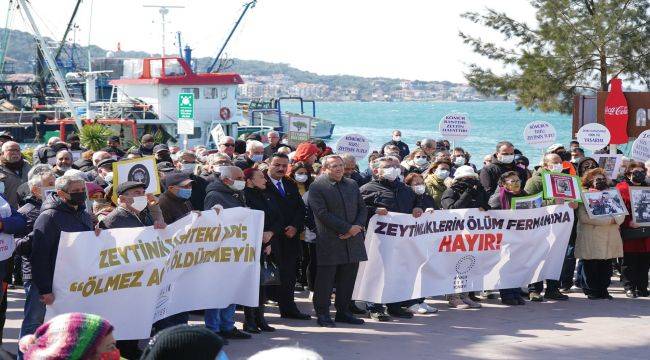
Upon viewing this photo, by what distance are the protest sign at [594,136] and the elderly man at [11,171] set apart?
9755 millimetres

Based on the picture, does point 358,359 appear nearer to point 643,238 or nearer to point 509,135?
point 643,238

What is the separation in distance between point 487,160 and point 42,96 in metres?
55.5

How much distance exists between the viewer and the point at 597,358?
9.43 metres

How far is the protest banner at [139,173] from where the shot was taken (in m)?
9.59

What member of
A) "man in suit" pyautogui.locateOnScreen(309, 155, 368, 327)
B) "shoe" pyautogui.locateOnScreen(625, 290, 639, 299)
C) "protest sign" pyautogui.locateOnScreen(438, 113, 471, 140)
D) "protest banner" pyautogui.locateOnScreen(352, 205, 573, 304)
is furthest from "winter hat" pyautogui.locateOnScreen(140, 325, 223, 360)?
"protest sign" pyautogui.locateOnScreen(438, 113, 471, 140)

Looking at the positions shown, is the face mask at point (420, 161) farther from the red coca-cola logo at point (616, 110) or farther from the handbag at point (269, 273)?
the red coca-cola logo at point (616, 110)

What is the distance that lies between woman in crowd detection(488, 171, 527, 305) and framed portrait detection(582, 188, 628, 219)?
0.88m

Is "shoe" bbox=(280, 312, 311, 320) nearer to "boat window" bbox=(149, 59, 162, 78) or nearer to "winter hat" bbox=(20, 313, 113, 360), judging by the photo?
"winter hat" bbox=(20, 313, 113, 360)

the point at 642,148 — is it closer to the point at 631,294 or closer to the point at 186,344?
the point at 631,294

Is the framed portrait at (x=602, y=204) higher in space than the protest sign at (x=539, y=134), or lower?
lower

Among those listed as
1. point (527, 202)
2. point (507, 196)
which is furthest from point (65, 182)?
point (527, 202)

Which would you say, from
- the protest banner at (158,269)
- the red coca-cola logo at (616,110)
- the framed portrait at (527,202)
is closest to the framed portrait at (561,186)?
the framed portrait at (527,202)

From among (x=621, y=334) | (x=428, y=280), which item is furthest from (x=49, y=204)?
(x=621, y=334)

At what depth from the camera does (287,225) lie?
10656 millimetres
